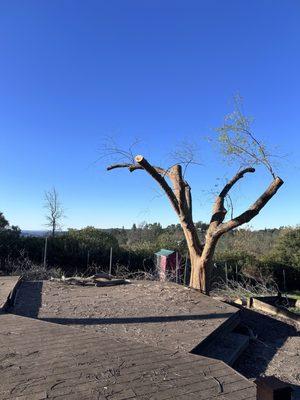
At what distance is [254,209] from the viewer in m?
10.3

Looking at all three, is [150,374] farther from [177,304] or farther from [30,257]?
[30,257]

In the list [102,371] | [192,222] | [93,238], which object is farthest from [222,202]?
[93,238]

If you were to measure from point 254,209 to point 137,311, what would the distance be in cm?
388

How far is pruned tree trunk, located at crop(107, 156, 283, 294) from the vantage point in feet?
34.0

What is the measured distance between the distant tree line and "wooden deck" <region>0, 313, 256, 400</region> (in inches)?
461

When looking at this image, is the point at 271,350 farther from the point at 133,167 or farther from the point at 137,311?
the point at 133,167

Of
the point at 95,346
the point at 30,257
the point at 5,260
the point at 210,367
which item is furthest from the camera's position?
the point at 30,257

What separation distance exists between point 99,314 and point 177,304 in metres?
1.86

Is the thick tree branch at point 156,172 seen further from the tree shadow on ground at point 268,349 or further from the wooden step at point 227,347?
the wooden step at point 227,347

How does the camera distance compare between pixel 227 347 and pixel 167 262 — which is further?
pixel 167 262

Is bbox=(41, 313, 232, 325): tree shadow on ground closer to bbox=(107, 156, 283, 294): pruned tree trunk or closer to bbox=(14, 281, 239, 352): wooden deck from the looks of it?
bbox=(14, 281, 239, 352): wooden deck

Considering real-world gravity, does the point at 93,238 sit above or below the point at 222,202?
below

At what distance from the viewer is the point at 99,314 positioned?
759 cm

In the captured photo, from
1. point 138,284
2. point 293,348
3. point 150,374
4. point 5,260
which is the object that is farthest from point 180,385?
point 5,260
